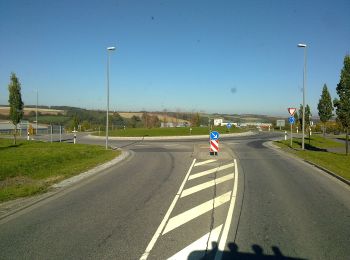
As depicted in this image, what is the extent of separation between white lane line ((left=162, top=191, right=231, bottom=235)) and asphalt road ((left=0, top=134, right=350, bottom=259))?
2 cm

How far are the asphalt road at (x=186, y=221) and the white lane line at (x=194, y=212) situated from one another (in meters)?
0.02

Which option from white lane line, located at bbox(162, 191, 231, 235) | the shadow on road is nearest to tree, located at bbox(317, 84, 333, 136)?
white lane line, located at bbox(162, 191, 231, 235)

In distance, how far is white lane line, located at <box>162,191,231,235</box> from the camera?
7.40m

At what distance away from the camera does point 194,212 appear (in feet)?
27.5

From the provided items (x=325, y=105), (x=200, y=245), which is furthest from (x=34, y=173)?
(x=325, y=105)

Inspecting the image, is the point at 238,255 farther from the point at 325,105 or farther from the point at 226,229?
the point at 325,105

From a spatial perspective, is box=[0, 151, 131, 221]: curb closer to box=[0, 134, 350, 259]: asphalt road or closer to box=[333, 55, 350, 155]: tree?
box=[0, 134, 350, 259]: asphalt road

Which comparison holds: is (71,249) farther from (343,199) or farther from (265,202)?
(343,199)

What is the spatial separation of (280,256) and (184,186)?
6079mm

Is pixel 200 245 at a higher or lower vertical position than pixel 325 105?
lower

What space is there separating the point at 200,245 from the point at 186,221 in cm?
144

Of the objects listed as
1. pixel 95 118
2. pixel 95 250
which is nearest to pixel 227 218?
pixel 95 250

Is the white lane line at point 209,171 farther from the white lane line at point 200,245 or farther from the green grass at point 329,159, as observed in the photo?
the white lane line at point 200,245

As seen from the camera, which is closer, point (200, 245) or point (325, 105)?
point (200, 245)
